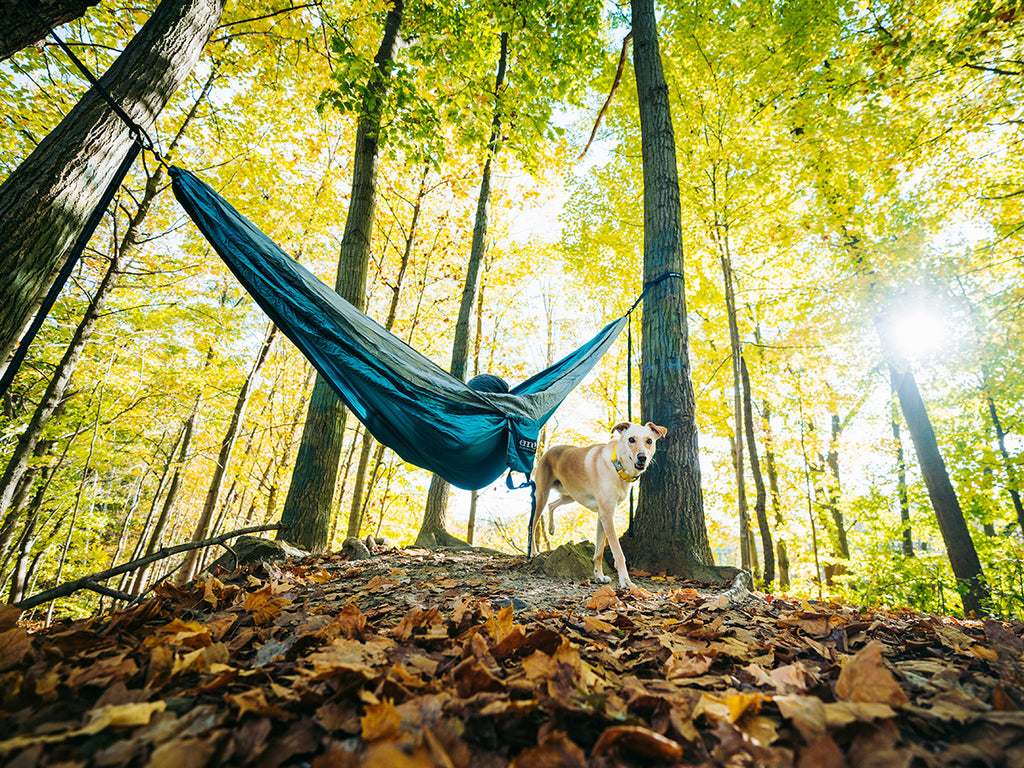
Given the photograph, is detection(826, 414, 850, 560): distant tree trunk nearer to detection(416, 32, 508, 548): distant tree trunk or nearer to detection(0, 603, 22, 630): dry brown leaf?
detection(416, 32, 508, 548): distant tree trunk

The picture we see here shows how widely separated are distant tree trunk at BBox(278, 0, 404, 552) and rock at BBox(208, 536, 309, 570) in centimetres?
43

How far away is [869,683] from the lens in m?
0.81

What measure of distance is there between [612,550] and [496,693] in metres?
1.81

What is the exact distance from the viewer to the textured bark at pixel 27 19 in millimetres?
1518

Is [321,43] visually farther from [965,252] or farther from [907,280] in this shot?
[965,252]

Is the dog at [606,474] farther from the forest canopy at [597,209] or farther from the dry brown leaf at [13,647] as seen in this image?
the dry brown leaf at [13,647]

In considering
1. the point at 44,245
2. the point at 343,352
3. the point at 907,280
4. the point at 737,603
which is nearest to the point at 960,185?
the point at 907,280

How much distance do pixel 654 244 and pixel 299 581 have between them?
139 inches

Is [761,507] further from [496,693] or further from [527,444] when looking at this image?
[496,693]

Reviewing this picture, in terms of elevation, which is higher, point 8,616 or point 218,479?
point 218,479

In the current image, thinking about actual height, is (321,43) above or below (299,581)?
above

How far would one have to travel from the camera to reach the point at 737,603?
76.5 inches

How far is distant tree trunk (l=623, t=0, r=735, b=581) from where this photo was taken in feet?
8.73

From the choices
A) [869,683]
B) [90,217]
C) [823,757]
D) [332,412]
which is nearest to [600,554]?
[869,683]
